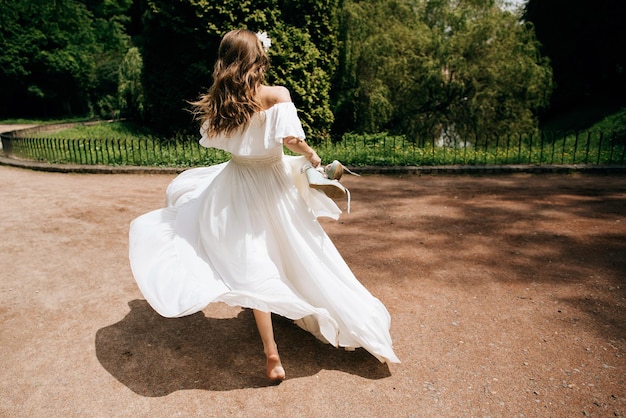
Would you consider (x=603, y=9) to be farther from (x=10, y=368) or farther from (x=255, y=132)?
(x=10, y=368)

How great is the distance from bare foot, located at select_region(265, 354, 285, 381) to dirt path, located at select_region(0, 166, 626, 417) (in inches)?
3.3

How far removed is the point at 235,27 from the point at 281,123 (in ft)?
38.3

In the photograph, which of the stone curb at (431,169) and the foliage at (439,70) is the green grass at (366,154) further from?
the foliage at (439,70)

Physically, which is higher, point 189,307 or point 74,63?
point 74,63

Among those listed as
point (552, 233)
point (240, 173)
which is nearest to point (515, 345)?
point (240, 173)

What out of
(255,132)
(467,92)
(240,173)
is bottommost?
(240,173)

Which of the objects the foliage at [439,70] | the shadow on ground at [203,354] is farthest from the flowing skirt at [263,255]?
the foliage at [439,70]

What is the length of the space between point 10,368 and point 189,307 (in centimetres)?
153

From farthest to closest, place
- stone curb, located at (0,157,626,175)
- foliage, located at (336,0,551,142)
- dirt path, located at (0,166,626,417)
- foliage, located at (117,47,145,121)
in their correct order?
foliage, located at (117,47,145,121), foliage, located at (336,0,551,142), stone curb, located at (0,157,626,175), dirt path, located at (0,166,626,417)

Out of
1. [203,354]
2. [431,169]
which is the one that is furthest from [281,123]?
[431,169]

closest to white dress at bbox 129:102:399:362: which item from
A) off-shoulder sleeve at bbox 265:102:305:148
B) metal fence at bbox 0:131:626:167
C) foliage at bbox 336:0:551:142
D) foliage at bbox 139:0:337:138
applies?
off-shoulder sleeve at bbox 265:102:305:148

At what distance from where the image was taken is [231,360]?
11.5 ft

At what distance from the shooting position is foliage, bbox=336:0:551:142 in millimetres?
14398

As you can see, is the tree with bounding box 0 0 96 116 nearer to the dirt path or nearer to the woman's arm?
the dirt path
